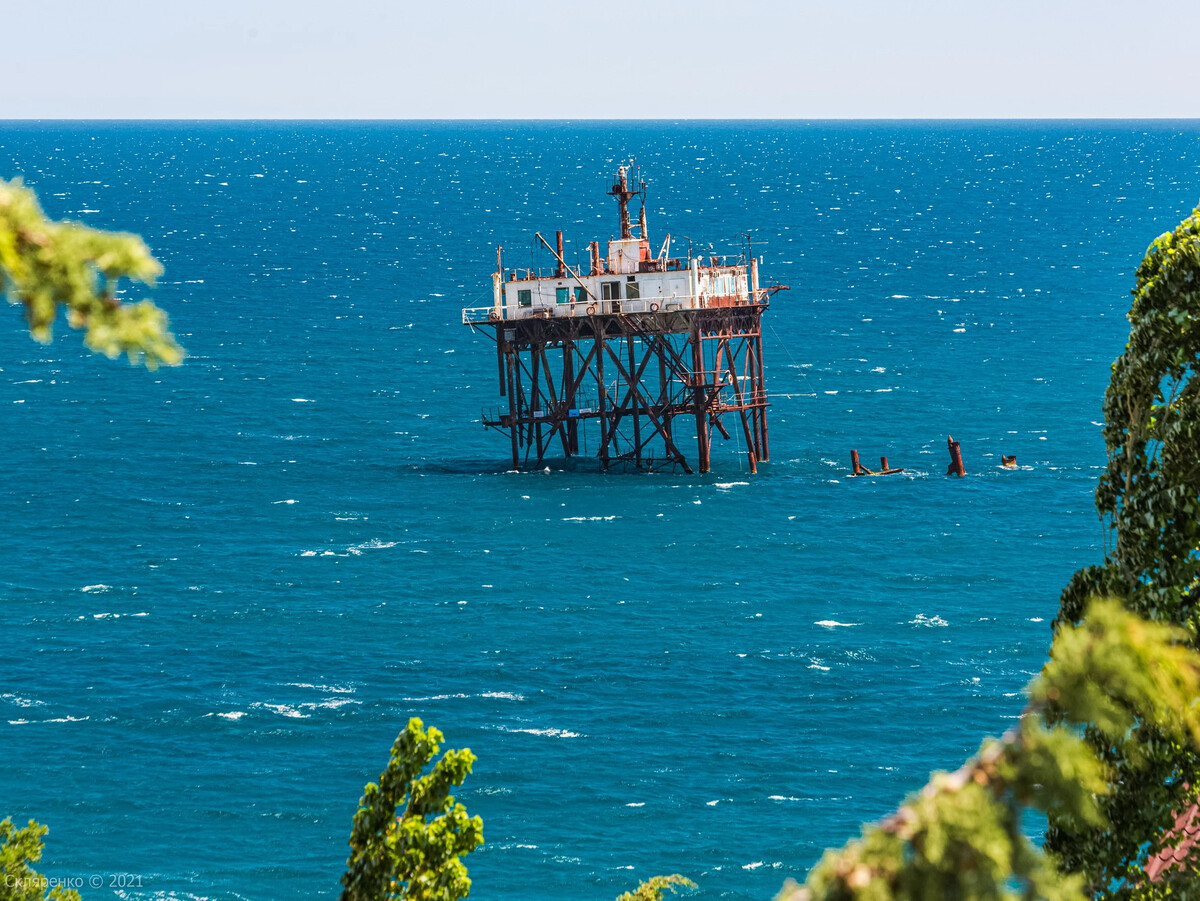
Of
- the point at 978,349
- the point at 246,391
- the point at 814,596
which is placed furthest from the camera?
the point at 978,349

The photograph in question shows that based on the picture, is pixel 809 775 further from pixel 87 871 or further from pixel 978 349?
pixel 978 349

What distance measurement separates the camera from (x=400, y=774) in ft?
51.0

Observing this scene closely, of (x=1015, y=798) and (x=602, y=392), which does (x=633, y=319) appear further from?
(x=1015, y=798)

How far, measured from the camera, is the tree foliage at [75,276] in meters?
6.50

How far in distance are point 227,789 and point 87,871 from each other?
542 cm

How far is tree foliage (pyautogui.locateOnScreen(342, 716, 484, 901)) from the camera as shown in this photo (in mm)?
15031

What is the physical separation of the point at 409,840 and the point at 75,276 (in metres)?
9.68

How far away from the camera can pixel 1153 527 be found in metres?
17.3

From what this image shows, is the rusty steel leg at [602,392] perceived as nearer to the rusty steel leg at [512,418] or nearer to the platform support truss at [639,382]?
the platform support truss at [639,382]

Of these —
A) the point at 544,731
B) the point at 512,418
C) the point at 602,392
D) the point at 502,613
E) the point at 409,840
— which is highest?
the point at 602,392

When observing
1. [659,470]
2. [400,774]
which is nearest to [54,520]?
[659,470]

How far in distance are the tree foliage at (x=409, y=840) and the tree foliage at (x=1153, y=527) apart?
649cm

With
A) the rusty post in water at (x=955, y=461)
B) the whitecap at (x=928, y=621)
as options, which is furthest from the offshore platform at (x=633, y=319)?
the whitecap at (x=928, y=621)

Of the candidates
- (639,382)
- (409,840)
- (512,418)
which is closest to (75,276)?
(409,840)
